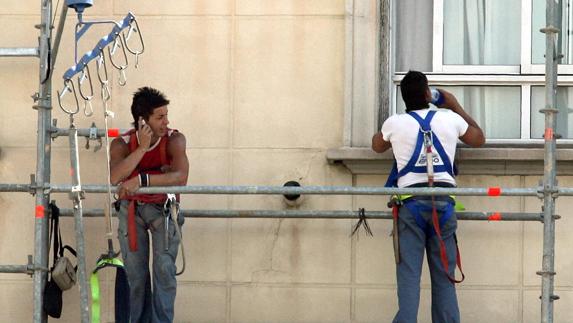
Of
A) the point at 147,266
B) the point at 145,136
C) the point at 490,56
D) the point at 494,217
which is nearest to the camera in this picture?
the point at 145,136

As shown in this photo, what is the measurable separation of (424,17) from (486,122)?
2.74ft

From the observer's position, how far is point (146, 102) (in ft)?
30.5

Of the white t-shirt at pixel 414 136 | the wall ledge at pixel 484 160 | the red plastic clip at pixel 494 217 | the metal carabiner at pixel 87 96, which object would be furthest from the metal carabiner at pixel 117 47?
the red plastic clip at pixel 494 217

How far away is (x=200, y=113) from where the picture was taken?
32.8 feet

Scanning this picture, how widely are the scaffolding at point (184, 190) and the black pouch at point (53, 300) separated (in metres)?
0.04

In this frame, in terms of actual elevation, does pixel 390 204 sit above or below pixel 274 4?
below

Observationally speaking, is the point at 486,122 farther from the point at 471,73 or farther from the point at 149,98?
the point at 149,98

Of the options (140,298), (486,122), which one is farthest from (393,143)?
(140,298)

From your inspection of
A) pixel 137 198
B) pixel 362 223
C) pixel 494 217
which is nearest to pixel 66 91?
pixel 137 198

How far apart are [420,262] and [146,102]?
196cm

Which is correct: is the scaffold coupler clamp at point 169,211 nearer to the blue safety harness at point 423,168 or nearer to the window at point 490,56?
the blue safety harness at point 423,168

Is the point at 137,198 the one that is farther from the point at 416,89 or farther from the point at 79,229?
the point at 416,89

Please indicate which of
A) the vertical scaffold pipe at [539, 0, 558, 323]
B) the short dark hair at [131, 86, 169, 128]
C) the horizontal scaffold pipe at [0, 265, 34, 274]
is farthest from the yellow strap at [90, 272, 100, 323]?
the vertical scaffold pipe at [539, 0, 558, 323]

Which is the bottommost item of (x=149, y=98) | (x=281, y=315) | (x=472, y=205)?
(x=281, y=315)
